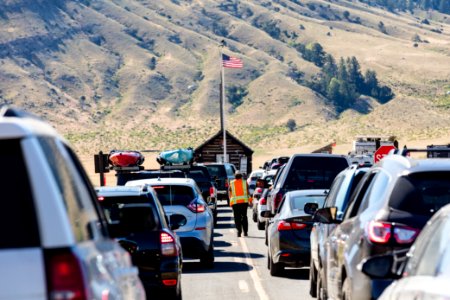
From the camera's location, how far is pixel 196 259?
22672mm

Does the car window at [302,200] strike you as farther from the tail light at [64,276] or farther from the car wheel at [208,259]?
the tail light at [64,276]

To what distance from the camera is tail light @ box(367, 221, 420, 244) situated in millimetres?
9648

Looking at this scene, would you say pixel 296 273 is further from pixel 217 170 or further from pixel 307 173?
pixel 217 170

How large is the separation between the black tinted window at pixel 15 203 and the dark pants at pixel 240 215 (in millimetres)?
25110

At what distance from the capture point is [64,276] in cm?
518

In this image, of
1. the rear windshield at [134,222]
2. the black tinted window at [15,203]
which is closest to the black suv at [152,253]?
the rear windshield at [134,222]

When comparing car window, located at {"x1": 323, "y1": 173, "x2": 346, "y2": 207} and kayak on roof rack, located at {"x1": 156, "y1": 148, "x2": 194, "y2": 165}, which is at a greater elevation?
car window, located at {"x1": 323, "y1": 173, "x2": 346, "y2": 207}

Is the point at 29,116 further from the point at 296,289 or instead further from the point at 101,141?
the point at 101,141

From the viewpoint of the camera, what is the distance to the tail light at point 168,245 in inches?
585

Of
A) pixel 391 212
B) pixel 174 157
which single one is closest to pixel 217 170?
pixel 174 157

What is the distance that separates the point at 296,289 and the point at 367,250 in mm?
8268

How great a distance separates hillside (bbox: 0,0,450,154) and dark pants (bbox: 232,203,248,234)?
98912mm

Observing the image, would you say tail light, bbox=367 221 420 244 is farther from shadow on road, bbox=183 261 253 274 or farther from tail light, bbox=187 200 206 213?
tail light, bbox=187 200 206 213

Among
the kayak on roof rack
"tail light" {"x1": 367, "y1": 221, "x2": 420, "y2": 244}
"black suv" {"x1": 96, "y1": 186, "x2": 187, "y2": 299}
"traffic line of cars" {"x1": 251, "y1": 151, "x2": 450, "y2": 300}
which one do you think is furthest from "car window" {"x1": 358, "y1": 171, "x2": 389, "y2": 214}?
the kayak on roof rack
